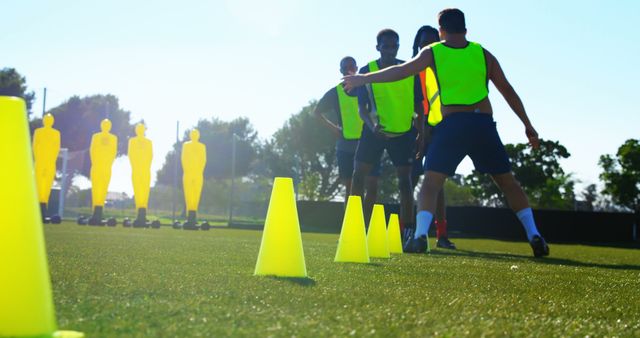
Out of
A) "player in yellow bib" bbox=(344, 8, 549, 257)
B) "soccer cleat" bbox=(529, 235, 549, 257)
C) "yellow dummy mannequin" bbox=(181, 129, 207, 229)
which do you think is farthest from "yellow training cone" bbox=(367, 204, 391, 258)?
"yellow dummy mannequin" bbox=(181, 129, 207, 229)

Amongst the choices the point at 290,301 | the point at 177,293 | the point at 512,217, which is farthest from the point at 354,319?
the point at 512,217

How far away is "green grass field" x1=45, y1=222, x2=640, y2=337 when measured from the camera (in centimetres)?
196

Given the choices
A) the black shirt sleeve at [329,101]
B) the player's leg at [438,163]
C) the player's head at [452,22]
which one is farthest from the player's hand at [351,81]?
the black shirt sleeve at [329,101]

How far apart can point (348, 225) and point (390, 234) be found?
1.97 meters

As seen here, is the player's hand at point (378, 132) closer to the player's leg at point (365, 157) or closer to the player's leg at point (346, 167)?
the player's leg at point (365, 157)

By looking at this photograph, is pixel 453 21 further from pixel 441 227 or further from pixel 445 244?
pixel 445 244

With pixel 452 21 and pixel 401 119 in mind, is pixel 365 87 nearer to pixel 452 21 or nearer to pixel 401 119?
pixel 401 119

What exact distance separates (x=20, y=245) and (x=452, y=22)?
4.58 meters

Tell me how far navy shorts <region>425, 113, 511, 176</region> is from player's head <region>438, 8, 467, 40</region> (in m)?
0.74

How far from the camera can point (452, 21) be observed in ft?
18.5

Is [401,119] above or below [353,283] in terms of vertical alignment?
above

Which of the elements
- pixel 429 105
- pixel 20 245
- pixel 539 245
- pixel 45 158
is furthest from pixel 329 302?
pixel 45 158

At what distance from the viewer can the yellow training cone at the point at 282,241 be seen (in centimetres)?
364

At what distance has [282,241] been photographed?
3732mm
